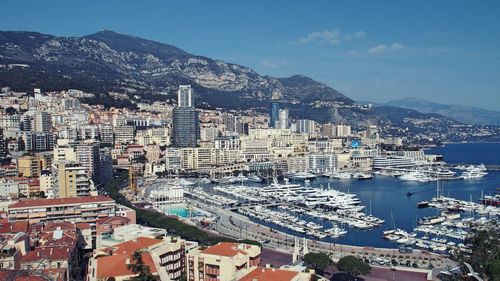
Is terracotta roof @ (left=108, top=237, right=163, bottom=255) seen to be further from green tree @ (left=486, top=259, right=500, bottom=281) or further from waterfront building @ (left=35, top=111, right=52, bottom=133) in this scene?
waterfront building @ (left=35, top=111, right=52, bottom=133)

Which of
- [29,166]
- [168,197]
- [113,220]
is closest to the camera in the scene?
[113,220]

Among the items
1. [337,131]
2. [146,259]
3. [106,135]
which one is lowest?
[146,259]

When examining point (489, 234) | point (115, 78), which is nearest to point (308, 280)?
point (489, 234)

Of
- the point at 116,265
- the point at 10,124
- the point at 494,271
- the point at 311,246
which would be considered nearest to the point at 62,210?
the point at 116,265

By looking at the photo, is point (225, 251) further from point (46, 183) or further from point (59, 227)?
point (46, 183)

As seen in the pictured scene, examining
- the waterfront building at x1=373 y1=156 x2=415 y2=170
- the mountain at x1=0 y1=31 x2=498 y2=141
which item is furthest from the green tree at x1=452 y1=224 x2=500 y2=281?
the mountain at x1=0 y1=31 x2=498 y2=141

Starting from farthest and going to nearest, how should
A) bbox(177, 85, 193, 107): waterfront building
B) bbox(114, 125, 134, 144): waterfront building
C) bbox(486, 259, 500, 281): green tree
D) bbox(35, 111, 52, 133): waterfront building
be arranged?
bbox(177, 85, 193, 107): waterfront building → bbox(114, 125, 134, 144): waterfront building → bbox(35, 111, 52, 133): waterfront building → bbox(486, 259, 500, 281): green tree
